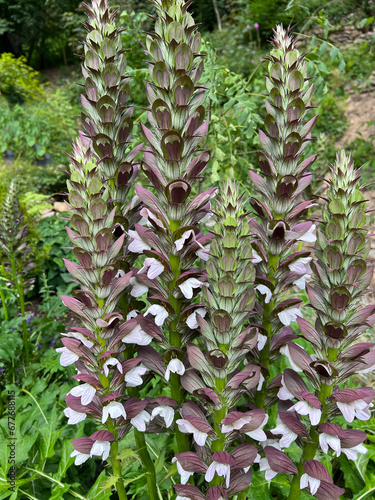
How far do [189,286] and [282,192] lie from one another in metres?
0.41

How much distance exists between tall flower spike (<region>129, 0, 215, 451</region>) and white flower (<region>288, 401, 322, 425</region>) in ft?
1.13

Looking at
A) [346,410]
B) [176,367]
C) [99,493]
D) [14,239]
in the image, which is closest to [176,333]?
[176,367]

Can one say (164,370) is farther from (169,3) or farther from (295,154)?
(169,3)

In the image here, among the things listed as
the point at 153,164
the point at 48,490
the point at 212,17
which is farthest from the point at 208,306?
the point at 212,17

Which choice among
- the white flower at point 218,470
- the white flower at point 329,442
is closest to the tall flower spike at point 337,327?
the white flower at point 329,442

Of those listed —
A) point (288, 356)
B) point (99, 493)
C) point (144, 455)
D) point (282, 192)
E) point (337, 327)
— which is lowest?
point (99, 493)

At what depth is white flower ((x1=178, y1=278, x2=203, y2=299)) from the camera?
3.85ft

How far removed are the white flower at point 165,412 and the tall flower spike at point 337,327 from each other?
1.17 feet

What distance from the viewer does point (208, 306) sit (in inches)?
45.4

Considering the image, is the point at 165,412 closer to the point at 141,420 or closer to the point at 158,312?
the point at 141,420

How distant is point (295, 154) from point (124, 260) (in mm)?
666

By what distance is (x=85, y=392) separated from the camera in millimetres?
1265

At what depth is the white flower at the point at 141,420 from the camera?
1339mm

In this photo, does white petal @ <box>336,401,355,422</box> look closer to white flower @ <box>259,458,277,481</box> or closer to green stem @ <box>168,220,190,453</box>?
white flower @ <box>259,458,277,481</box>
